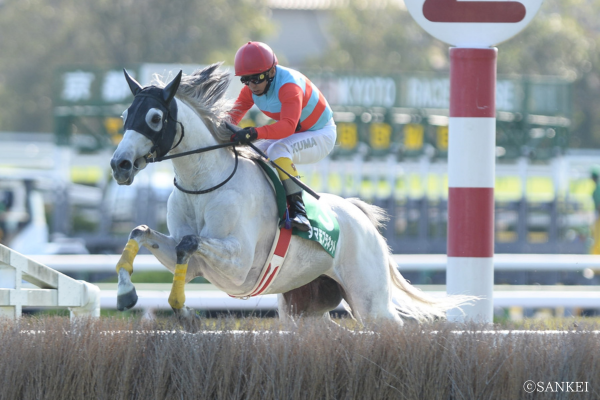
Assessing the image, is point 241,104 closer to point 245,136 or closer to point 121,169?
point 245,136

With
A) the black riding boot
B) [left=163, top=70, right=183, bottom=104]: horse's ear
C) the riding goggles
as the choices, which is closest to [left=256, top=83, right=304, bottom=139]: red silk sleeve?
the riding goggles

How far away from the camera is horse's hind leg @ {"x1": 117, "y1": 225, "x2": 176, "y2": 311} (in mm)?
3502

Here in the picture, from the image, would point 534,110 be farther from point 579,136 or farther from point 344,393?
point 579,136

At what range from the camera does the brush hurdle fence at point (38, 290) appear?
3902 mm

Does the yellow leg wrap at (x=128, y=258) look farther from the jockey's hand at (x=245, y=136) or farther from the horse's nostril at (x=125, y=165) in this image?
the jockey's hand at (x=245, y=136)

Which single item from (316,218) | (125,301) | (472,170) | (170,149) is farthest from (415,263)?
(125,301)

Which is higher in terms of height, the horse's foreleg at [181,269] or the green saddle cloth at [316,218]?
the green saddle cloth at [316,218]

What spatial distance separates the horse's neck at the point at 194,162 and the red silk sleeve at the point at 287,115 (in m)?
0.24

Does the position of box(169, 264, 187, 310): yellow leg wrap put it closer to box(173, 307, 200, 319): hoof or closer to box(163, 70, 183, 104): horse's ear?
box(173, 307, 200, 319): hoof

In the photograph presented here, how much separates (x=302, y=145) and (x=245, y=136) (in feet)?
1.34

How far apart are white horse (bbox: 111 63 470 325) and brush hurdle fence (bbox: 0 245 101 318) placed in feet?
1.81

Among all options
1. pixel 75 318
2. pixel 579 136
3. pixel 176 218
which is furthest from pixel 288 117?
pixel 579 136

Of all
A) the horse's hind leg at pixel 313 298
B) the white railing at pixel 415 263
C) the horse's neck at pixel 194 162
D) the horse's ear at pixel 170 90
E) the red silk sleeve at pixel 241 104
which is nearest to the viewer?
the horse's ear at pixel 170 90

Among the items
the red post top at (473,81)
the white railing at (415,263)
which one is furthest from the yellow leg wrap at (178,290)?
the white railing at (415,263)
